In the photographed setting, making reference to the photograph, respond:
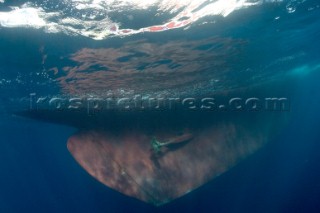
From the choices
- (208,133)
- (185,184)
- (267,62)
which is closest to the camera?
(185,184)

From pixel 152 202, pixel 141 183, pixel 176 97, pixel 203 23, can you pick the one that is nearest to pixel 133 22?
pixel 203 23

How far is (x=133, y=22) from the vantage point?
8609mm

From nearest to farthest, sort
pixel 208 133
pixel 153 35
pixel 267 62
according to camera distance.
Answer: pixel 153 35 → pixel 208 133 → pixel 267 62

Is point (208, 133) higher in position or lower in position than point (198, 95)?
lower

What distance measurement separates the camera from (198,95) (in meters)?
20.3

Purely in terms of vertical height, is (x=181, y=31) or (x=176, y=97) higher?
Result: (x=181, y=31)

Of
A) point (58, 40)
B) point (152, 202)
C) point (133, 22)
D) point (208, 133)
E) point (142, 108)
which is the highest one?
point (133, 22)

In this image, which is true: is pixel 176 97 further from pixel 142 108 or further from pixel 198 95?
pixel 142 108

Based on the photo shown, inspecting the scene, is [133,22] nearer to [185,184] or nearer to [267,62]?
[185,184]

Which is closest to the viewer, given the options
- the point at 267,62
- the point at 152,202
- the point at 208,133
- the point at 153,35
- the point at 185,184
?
the point at 153,35

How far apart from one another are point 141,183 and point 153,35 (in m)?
6.31

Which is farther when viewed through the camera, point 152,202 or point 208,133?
point 208,133

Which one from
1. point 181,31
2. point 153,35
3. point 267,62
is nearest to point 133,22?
point 153,35

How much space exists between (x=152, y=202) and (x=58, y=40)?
7.60 m
